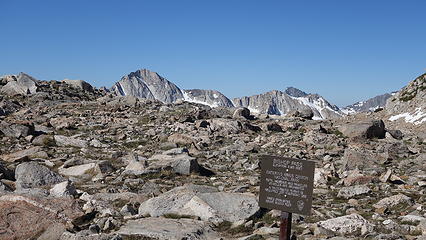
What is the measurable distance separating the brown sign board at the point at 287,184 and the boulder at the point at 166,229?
2.60 m

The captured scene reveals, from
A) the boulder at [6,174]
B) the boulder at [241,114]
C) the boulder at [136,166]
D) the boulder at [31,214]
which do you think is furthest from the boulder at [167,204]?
the boulder at [241,114]

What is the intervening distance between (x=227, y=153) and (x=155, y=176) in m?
8.17

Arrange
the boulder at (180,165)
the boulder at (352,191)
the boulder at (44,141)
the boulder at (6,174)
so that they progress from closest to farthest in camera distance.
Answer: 1. the boulder at (352,191)
2. the boulder at (6,174)
3. the boulder at (180,165)
4. the boulder at (44,141)

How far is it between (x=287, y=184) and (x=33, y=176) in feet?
42.2

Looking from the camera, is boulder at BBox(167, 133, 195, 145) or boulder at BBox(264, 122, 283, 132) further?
boulder at BBox(264, 122, 283, 132)

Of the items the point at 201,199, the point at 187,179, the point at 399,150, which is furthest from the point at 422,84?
the point at 201,199

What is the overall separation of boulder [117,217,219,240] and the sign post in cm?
261

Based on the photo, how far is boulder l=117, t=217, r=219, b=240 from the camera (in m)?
11.5

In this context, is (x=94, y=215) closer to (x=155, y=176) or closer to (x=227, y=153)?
(x=155, y=176)

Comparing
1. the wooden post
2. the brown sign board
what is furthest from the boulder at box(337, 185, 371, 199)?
the brown sign board

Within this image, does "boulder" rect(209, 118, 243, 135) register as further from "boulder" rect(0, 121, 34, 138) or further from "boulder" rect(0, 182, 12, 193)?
"boulder" rect(0, 182, 12, 193)

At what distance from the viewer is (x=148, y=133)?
35562mm

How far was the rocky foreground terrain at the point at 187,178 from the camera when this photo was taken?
484 inches

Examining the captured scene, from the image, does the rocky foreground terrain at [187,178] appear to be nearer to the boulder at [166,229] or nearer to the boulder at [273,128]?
the boulder at [166,229]
